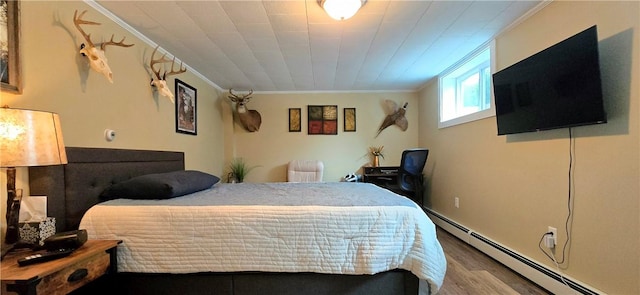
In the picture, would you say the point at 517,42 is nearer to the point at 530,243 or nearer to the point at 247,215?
the point at 530,243

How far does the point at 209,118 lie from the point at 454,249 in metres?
3.67

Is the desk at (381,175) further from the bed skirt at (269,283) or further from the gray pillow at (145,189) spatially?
the gray pillow at (145,189)

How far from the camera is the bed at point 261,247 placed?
5.24ft

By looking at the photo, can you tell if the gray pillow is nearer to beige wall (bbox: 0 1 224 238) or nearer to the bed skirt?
beige wall (bbox: 0 1 224 238)

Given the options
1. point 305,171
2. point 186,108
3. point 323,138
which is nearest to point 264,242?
point 186,108

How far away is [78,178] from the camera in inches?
68.8

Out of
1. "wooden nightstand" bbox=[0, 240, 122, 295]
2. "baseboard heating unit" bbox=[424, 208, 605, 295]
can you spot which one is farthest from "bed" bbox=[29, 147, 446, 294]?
"baseboard heating unit" bbox=[424, 208, 605, 295]

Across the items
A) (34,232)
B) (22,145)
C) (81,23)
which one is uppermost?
(81,23)

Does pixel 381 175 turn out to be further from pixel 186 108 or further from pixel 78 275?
pixel 78 275

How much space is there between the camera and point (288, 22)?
2.27 meters

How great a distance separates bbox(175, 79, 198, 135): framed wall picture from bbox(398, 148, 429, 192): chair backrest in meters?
2.78

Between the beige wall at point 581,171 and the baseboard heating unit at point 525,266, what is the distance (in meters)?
0.05

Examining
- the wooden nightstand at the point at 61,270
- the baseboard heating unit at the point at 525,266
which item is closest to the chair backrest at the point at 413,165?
the baseboard heating unit at the point at 525,266

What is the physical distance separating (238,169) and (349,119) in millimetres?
2108
